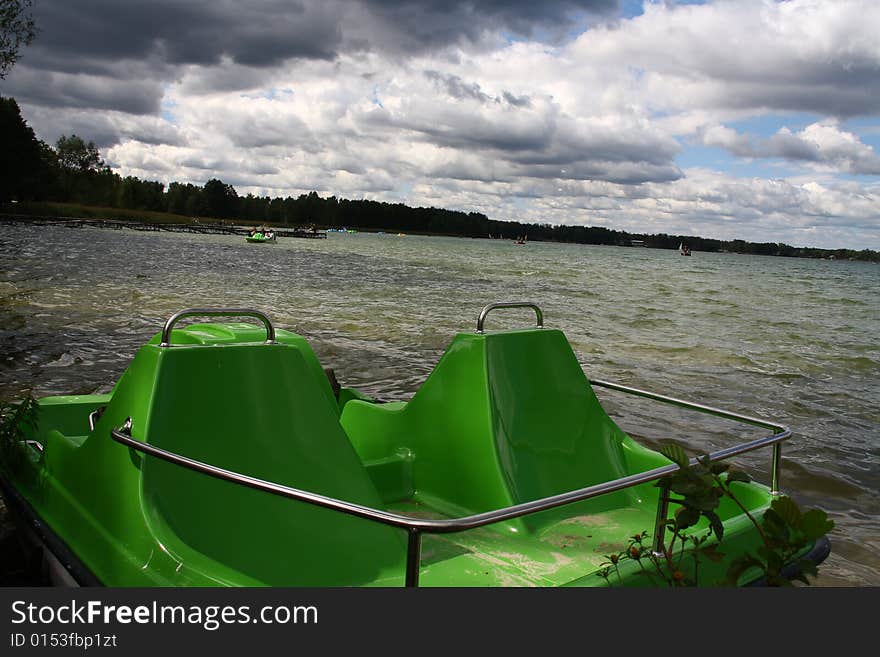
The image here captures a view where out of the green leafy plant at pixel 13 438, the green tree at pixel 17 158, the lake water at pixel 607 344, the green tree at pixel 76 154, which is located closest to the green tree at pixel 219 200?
the green tree at pixel 76 154

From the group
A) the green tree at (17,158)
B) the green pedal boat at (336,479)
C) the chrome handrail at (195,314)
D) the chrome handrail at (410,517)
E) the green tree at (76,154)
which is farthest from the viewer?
the green tree at (76,154)

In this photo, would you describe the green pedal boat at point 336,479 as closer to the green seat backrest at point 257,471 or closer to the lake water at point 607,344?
the green seat backrest at point 257,471

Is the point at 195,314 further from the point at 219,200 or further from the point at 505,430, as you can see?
the point at 219,200

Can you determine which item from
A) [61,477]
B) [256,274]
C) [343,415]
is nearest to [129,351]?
[343,415]

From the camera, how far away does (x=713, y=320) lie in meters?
23.4

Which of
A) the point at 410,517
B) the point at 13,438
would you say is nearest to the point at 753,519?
the point at 410,517

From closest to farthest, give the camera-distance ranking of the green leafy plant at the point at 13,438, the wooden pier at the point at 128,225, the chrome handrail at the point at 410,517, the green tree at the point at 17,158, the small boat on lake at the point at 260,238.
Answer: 1. the chrome handrail at the point at 410,517
2. the green leafy plant at the point at 13,438
3. the green tree at the point at 17,158
4. the small boat on lake at the point at 260,238
5. the wooden pier at the point at 128,225

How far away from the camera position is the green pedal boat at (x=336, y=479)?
310 cm

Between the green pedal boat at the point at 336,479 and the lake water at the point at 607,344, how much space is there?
214cm

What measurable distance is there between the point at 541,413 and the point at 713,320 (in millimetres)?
20223

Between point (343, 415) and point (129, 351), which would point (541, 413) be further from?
point (129, 351)

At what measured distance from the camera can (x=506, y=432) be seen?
4.53m

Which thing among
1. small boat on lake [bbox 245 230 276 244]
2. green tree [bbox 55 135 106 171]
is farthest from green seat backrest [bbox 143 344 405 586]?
green tree [bbox 55 135 106 171]

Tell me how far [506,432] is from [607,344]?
1220cm
